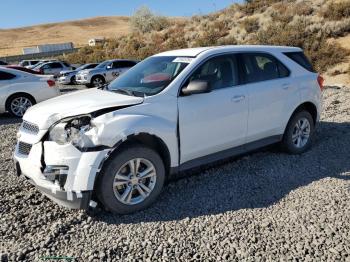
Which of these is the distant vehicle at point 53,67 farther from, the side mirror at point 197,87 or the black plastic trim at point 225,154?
the side mirror at point 197,87

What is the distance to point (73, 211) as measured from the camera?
14.0 feet

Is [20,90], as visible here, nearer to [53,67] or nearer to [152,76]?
[152,76]

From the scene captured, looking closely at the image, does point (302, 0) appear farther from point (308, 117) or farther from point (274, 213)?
point (274, 213)

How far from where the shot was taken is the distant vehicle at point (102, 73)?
20047 mm

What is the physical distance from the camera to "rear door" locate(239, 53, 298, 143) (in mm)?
5176

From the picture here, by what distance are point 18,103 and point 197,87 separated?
311 inches

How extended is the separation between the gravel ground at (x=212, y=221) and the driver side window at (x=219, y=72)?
127cm

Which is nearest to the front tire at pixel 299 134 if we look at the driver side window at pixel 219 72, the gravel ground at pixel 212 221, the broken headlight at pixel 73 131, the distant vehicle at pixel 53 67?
the gravel ground at pixel 212 221

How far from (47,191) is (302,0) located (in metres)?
26.6

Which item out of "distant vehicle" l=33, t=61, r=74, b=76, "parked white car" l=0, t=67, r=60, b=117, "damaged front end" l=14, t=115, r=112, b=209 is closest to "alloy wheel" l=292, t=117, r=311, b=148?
"damaged front end" l=14, t=115, r=112, b=209

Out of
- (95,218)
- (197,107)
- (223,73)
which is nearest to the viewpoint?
(95,218)

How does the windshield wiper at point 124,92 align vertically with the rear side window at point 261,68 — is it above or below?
below

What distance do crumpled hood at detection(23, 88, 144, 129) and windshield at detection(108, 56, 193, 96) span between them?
0.29 meters

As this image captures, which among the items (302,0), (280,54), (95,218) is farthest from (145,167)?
(302,0)
